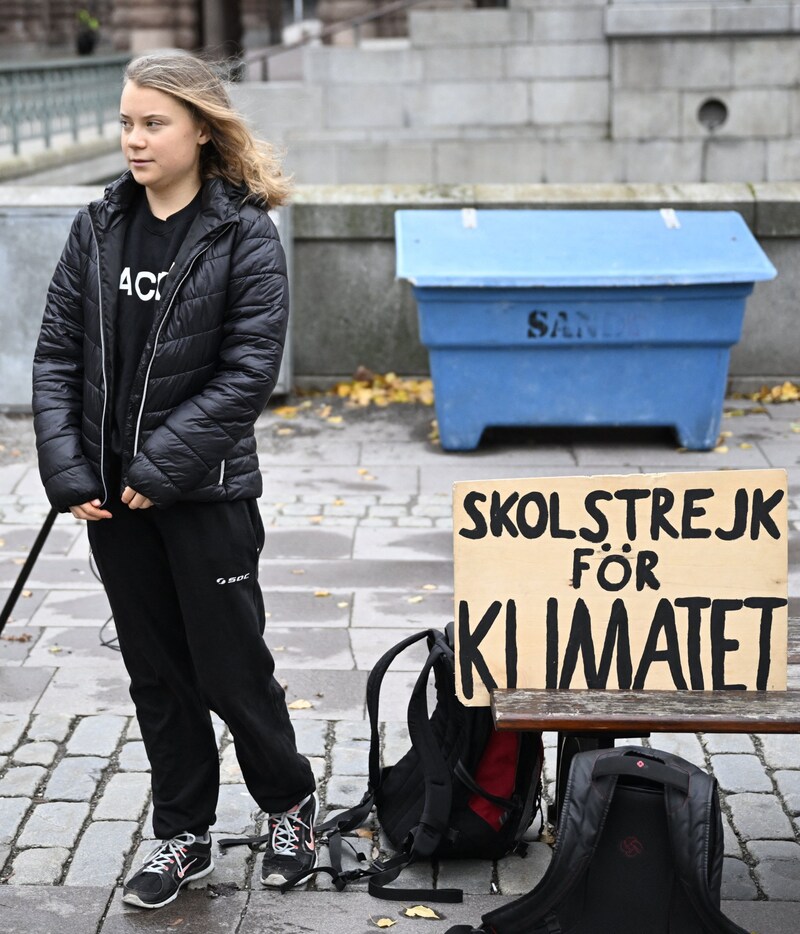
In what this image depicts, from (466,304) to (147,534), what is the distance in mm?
4123

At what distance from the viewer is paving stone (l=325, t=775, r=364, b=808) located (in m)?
4.23

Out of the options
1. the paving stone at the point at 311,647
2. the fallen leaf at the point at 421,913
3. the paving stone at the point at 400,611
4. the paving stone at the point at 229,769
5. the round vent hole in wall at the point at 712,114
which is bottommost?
the paving stone at the point at 400,611

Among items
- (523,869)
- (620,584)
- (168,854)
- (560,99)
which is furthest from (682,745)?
(560,99)

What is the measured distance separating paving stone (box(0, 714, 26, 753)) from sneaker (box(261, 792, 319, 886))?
115 cm

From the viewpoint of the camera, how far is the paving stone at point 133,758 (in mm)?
4430

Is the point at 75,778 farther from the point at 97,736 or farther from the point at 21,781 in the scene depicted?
the point at 97,736

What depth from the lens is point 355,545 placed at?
6.49 meters

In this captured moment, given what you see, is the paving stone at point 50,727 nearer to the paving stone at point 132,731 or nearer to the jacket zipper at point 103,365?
the paving stone at point 132,731

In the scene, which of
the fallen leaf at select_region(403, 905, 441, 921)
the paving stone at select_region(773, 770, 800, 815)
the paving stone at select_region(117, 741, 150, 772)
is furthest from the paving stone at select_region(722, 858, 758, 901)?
the paving stone at select_region(117, 741, 150, 772)

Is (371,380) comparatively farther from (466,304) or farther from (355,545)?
(355,545)

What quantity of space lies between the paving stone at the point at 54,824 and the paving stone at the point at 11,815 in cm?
3

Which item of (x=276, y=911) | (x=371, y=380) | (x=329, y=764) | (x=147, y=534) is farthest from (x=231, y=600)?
(x=371, y=380)

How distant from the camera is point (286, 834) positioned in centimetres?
383

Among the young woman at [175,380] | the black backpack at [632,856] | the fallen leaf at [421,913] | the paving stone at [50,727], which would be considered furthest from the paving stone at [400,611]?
the black backpack at [632,856]
